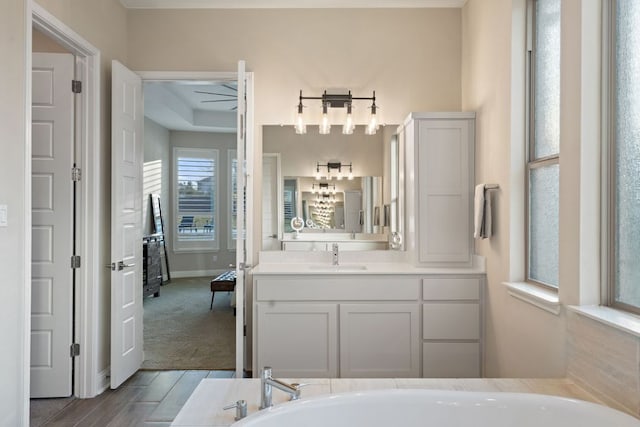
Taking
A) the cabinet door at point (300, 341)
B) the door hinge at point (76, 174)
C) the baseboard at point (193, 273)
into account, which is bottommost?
the baseboard at point (193, 273)

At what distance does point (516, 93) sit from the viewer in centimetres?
271

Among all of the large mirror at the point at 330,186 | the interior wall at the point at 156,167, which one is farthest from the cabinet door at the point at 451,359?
the interior wall at the point at 156,167

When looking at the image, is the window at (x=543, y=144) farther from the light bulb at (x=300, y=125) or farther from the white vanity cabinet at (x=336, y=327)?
the light bulb at (x=300, y=125)

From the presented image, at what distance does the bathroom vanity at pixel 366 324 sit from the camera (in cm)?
310

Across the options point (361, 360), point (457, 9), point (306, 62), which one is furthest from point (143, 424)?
point (457, 9)

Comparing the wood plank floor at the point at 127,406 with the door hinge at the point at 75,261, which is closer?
the wood plank floor at the point at 127,406

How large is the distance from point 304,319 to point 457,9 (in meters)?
2.71

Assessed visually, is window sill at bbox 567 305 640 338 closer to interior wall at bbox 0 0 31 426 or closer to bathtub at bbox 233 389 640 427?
bathtub at bbox 233 389 640 427

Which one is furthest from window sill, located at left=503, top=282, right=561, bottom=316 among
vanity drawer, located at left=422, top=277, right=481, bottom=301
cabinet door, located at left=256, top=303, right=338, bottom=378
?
cabinet door, located at left=256, top=303, right=338, bottom=378

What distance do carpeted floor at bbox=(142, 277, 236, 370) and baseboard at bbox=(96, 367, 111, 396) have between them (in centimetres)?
38

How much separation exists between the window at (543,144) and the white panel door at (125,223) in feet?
8.93

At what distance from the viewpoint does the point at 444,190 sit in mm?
3338

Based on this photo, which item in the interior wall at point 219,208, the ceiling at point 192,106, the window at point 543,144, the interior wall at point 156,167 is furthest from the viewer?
the interior wall at point 219,208

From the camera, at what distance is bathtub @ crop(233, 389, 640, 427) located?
1724 millimetres
